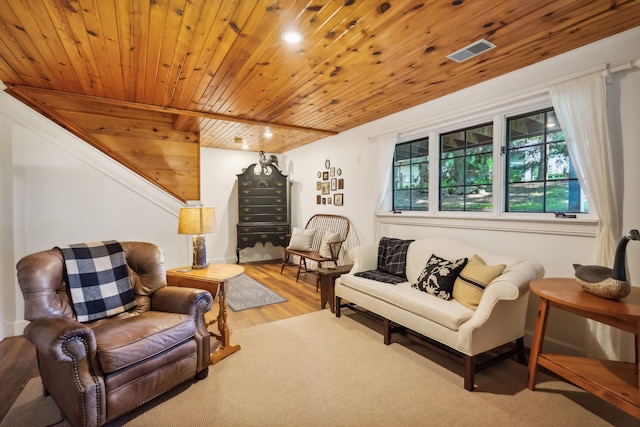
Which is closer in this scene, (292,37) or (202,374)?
(292,37)

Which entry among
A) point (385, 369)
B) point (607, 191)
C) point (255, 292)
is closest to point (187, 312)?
point (385, 369)

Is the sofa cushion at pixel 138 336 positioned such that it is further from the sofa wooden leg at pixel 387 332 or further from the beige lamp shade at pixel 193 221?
the sofa wooden leg at pixel 387 332

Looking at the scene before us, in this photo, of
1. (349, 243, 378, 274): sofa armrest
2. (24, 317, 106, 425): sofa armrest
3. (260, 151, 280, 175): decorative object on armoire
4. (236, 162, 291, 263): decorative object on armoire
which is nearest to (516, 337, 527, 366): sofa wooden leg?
(349, 243, 378, 274): sofa armrest

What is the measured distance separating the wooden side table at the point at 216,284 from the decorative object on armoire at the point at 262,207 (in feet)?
10.3

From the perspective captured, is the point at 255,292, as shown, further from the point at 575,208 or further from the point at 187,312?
the point at 575,208

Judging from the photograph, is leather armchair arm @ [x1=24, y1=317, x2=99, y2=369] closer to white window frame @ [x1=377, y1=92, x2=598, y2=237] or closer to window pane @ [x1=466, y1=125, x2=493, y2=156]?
white window frame @ [x1=377, y1=92, x2=598, y2=237]

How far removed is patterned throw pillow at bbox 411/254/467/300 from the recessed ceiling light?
2.14m

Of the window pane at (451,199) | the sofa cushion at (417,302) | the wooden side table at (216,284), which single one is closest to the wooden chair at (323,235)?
the sofa cushion at (417,302)

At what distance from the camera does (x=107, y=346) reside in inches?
65.7

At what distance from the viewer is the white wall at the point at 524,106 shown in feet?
6.77

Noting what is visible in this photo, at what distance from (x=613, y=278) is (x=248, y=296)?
3.57 metres

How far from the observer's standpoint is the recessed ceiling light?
1947 mm

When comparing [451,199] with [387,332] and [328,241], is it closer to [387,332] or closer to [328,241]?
[387,332]

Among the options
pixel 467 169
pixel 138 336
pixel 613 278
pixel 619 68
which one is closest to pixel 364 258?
pixel 467 169
